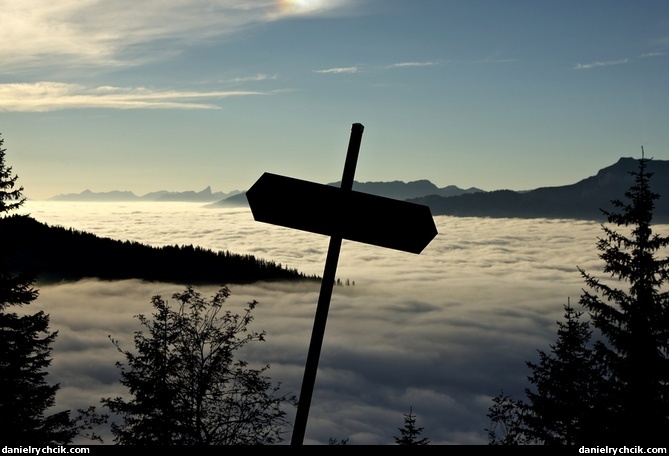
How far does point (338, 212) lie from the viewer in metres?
4.83

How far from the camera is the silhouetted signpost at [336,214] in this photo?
4746 mm

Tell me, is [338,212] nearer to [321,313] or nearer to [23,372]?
[321,313]

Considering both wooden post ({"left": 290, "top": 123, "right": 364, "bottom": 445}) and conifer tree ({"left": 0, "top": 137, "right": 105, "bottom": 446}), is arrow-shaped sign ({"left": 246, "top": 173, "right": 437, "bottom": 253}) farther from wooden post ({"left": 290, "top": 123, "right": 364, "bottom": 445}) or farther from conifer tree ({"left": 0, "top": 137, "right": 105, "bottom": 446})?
conifer tree ({"left": 0, "top": 137, "right": 105, "bottom": 446})

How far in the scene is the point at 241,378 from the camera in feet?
72.2

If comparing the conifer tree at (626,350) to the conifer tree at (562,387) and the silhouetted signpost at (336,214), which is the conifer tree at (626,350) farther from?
the silhouetted signpost at (336,214)

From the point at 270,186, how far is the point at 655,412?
74.7 ft

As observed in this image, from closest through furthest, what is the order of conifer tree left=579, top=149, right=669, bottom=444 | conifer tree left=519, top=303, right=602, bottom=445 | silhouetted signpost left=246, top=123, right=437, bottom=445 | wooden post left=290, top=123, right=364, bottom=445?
wooden post left=290, top=123, right=364, bottom=445 → silhouetted signpost left=246, top=123, right=437, bottom=445 → conifer tree left=579, top=149, right=669, bottom=444 → conifer tree left=519, top=303, right=602, bottom=445

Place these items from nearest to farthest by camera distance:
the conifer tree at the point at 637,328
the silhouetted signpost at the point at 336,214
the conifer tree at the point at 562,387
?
the silhouetted signpost at the point at 336,214 < the conifer tree at the point at 637,328 < the conifer tree at the point at 562,387

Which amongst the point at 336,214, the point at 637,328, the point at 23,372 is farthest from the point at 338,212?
the point at 23,372

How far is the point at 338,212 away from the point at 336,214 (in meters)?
0.02

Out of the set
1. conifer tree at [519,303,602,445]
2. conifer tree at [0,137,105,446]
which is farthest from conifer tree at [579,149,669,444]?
conifer tree at [0,137,105,446]

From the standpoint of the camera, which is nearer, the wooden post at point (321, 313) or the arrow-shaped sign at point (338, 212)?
the wooden post at point (321, 313)

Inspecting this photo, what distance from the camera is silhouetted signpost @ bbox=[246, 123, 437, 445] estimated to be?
475cm

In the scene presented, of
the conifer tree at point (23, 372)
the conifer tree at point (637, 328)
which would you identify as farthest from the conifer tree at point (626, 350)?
the conifer tree at point (23, 372)
